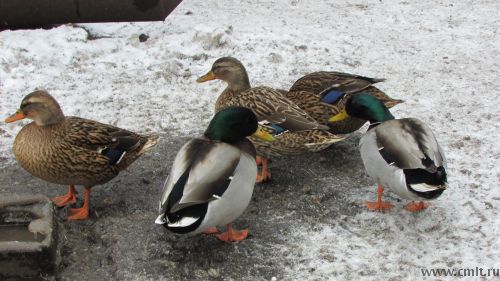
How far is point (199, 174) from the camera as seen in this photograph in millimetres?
3793

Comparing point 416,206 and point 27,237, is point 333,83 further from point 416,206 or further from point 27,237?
point 27,237

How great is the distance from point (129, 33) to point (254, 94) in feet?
8.80

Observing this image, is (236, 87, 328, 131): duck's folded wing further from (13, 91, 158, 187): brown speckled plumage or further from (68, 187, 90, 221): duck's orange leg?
(68, 187, 90, 221): duck's orange leg

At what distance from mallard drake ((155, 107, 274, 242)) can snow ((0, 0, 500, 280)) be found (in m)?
0.58

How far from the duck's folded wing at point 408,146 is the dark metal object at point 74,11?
376 centimetres

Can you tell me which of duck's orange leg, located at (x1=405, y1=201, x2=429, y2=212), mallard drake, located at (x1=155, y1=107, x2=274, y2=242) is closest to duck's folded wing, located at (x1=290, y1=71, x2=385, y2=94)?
duck's orange leg, located at (x1=405, y1=201, x2=429, y2=212)

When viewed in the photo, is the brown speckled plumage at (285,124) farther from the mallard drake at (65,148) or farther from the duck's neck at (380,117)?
the mallard drake at (65,148)

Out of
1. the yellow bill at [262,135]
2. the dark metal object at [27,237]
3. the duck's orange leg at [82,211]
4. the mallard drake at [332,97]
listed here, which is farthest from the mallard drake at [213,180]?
the mallard drake at [332,97]

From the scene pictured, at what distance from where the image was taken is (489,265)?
3.94 m

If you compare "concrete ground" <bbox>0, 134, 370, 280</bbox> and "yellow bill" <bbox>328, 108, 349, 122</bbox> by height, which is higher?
"yellow bill" <bbox>328, 108, 349, 122</bbox>

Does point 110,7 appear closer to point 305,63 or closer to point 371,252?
point 305,63

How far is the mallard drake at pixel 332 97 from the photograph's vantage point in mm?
5293

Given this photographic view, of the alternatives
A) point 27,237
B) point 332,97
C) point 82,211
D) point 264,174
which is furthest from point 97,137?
point 332,97

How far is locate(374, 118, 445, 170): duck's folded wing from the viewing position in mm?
4125
